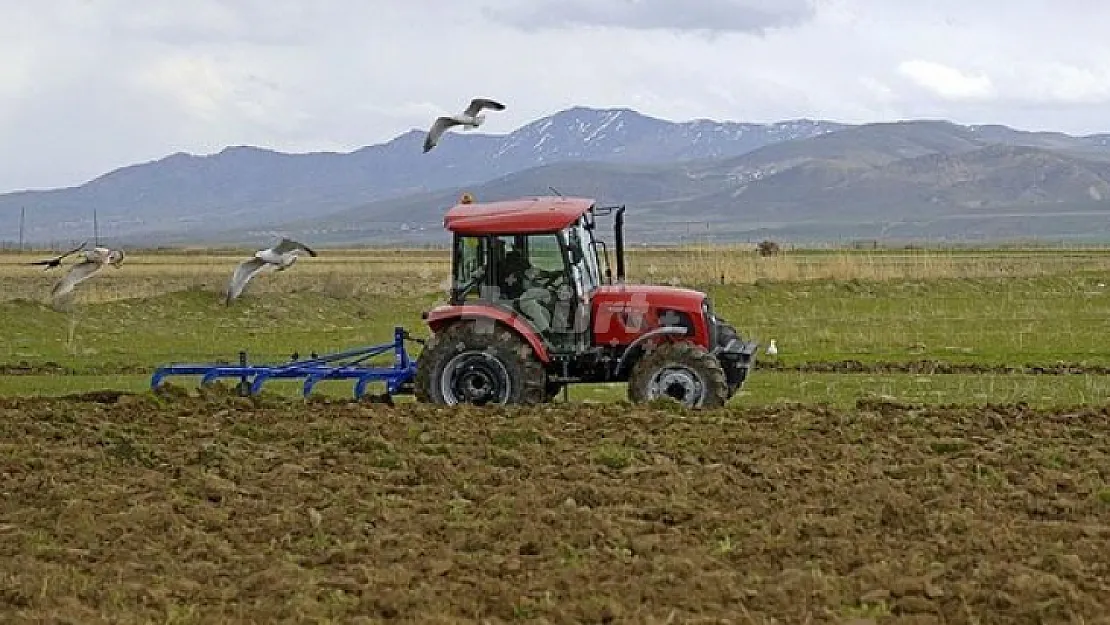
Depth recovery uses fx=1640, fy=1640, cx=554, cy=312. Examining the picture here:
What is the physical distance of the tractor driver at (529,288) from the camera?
1792 centimetres

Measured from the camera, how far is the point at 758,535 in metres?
11.5

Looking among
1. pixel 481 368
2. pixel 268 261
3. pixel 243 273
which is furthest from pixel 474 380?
pixel 243 273

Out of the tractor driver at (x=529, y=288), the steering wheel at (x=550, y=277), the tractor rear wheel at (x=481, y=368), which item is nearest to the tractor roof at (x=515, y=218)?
the tractor driver at (x=529, y=288)

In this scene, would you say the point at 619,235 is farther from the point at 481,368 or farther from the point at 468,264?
the point at 481,368

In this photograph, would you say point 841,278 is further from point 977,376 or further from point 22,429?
point 22,429

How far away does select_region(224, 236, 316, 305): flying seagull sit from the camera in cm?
2136

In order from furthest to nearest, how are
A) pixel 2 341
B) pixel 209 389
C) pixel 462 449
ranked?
pixel 2 341
pixel 209 389
pixel 462 449

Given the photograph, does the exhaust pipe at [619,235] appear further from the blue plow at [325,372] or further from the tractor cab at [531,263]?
the blue plow at [325,372]

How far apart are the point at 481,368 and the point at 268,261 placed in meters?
4.63

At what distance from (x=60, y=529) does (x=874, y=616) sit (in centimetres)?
610

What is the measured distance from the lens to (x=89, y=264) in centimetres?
2372

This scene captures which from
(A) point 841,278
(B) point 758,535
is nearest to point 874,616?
(B) point 758,535

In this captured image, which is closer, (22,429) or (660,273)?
(22,429)

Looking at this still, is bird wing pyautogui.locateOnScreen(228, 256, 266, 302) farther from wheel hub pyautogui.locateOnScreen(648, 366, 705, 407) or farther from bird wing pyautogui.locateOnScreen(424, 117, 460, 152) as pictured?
wheel hub pyautogui.locateOnScreen(648, 366, 705, 407)
